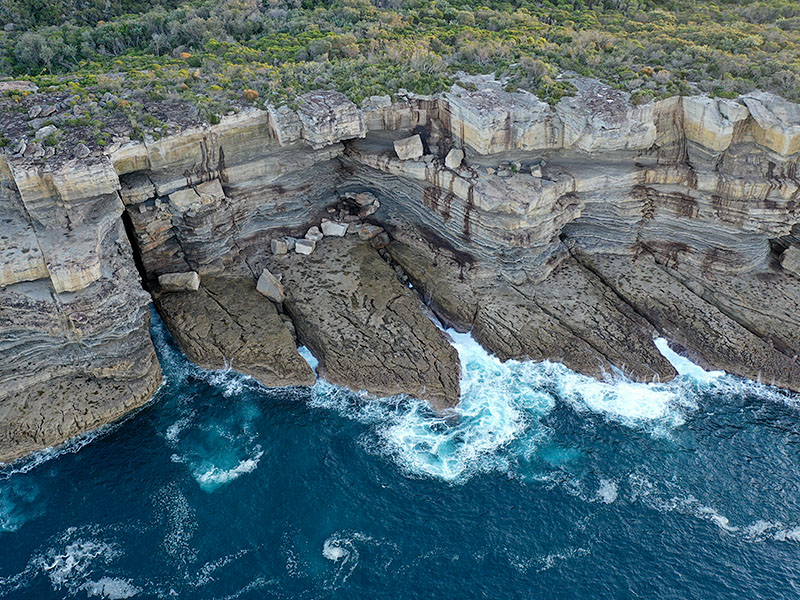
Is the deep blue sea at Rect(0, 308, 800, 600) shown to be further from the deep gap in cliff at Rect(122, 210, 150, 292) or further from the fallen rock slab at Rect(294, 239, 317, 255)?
the fallen rock slab at Rect(294, 239, 317, 255)

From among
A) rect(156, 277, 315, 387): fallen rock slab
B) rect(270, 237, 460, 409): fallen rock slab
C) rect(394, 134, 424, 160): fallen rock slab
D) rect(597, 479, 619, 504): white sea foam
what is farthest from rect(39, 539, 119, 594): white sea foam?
rect(394, 134, 424, 160): fallen rock slab

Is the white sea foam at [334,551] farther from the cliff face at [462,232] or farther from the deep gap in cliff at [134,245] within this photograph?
the deep gap in cliff at [134,245]

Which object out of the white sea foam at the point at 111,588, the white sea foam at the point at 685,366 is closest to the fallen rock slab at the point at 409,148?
the white sea foam at the point at 685,366

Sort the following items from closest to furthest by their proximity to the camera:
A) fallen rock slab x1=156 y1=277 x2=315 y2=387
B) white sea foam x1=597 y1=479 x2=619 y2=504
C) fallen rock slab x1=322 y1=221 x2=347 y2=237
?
white sea foam x1=597 y1=479 x2=619 y2=504 < fallen rock slab x1=156 y1=277 x2=315 y2=387 < fallen rock slab x1=322 y1=221 x2=347 y2=237

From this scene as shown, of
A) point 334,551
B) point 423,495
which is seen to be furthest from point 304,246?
point 334,551

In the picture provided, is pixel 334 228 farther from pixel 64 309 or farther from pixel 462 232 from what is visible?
pixel 64 309

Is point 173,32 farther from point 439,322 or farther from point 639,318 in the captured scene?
point 639,318
